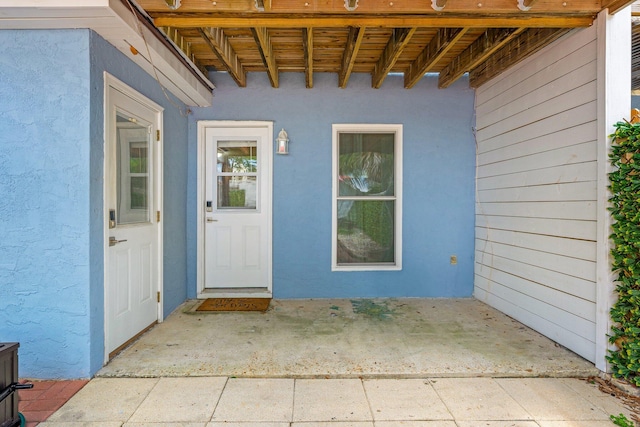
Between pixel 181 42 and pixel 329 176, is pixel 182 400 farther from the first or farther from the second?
pixel 181 42

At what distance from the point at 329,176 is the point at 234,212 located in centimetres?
122

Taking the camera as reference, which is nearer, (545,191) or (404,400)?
(404,400)

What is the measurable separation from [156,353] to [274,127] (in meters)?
2.64

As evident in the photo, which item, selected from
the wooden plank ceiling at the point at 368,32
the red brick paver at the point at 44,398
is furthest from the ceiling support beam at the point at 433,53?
the red brick paver at the point at 44,398

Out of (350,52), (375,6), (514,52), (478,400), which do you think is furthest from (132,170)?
(514,52)

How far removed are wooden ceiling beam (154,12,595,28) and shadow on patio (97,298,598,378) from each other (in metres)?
2.46

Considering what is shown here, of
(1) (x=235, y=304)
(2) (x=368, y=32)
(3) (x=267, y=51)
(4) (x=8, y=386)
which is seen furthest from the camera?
(1) (x=235, y=304)

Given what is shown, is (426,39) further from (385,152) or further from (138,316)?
(138,316)

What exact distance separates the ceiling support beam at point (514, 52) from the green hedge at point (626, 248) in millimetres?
982

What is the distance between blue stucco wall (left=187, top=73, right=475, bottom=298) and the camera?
4121mm

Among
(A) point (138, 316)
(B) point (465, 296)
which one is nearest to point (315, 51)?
(A) point (138, 316)

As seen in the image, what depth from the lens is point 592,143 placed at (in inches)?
100

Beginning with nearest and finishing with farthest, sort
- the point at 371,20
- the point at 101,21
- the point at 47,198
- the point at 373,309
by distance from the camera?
the point at 101,21
the point at 47,198
the point at 371,20
the point at 373,309

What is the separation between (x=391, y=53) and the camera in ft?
10.6
